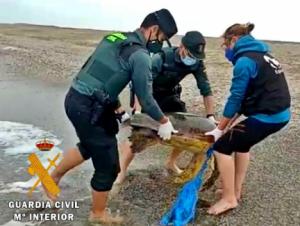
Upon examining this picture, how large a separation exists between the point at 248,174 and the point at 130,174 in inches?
59.7

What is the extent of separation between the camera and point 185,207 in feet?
16.6

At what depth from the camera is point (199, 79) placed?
5969 mm

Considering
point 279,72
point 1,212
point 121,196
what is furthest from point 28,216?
point 279,72

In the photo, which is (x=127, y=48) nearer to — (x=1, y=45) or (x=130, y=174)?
(x=130, y=174)

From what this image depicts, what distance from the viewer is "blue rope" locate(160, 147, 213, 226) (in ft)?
16.5

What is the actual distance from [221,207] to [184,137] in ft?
2.69

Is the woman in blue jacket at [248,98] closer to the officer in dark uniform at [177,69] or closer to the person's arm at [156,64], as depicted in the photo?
the officer in dark uniform at [177,69]

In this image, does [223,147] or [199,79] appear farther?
[199,79]

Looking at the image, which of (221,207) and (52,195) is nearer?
(221,207)

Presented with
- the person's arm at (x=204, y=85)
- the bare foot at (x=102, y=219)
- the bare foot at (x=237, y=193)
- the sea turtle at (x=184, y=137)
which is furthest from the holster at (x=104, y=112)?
the bare foot at (x=237, y=193)

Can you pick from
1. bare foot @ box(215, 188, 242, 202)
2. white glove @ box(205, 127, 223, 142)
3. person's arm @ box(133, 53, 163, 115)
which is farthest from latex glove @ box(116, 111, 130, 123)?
bare foot @ box(215, 188, 242, 202)

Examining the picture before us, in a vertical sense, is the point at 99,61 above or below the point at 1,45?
above

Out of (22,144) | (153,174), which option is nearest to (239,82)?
(153,174)

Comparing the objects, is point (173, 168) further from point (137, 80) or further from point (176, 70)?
point (137, 80)
